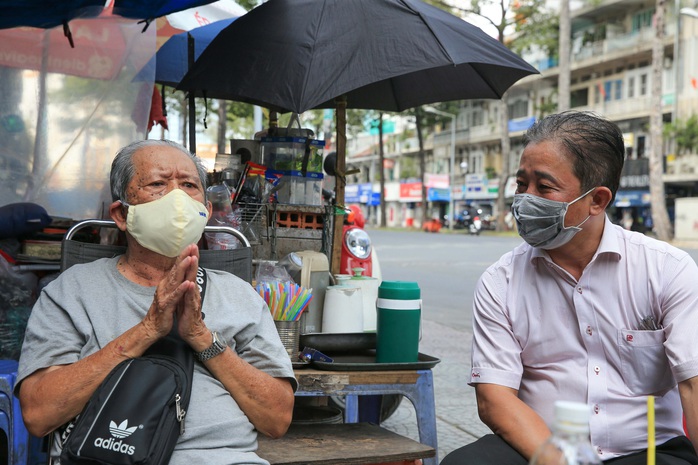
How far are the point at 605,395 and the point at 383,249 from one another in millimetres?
20646

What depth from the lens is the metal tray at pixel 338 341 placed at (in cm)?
310

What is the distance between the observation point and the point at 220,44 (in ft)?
13.2

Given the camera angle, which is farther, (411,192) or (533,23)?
(411,192)

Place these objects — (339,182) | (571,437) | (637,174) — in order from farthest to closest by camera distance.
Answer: (637,174)
(339,182)
(571,437)

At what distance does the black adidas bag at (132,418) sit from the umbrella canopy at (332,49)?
1558mm

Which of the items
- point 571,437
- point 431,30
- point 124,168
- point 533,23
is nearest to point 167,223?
point 124,168

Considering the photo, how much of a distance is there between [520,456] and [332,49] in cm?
197

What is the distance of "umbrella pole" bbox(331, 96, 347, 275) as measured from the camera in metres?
3.95

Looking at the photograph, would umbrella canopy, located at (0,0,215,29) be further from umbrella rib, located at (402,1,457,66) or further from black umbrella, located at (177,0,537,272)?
umbrella rib, located at (402,1,457,66)

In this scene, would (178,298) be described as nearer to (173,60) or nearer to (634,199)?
(173,60)

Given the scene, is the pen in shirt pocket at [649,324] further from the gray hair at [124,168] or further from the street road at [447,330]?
the street road at [447,330]

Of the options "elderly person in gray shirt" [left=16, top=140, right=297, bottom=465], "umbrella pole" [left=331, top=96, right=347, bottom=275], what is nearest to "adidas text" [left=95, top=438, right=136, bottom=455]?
"elderly person in gray shirt" [left=16, top=140, right=297, bottom=465]

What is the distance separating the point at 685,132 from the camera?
29.7 meters

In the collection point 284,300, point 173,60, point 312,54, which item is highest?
point 173,60
